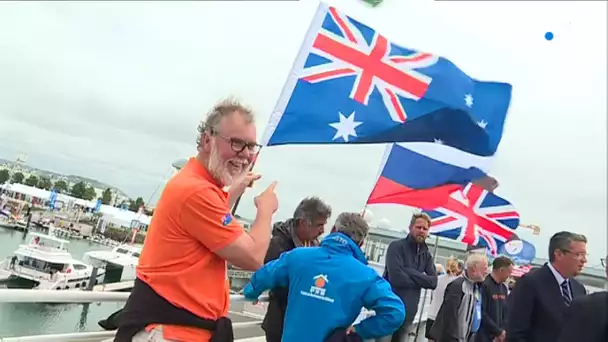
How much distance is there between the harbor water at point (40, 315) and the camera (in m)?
2.92

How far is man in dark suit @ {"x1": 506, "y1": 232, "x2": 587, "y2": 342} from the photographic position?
3611mm

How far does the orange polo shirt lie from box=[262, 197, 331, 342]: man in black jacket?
149 centimetres

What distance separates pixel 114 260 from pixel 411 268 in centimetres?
273

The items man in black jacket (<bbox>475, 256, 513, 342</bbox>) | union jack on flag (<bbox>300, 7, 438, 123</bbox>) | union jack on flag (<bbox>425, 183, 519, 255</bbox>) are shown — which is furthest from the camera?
union jack on flag (<bbox>425, 183, 519, 255</bbox>)

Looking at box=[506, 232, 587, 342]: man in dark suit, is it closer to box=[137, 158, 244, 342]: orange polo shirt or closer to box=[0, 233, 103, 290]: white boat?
box=[137, 158, 244, 342]: orange polo shirt

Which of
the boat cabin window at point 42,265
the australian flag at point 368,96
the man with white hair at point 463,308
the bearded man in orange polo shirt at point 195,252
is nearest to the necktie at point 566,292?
the man with white hair at point 463,308

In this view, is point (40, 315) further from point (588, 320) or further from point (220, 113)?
point (588, 320)

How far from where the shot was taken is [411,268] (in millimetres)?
5172

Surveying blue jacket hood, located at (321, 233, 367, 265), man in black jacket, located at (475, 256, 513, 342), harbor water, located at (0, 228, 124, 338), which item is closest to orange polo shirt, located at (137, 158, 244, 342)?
blue jacket hood, located at (321, 233, 367, 265)

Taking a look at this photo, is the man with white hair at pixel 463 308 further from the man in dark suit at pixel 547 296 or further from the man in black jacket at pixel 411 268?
the man in dark suit at pixel 547 296

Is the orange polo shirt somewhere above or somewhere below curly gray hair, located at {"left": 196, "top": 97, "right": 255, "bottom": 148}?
below

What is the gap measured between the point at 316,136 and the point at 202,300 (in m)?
2.90

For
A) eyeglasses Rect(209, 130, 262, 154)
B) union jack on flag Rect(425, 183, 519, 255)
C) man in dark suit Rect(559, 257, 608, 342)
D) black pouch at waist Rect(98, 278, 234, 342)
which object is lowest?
black pouch at waist Rect(98, 278, 234, 342)

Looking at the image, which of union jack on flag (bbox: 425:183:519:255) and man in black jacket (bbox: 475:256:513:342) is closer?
man in black jacket (bbox: 475:256:513:342)
